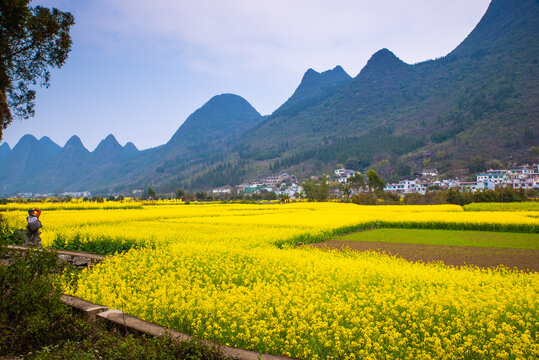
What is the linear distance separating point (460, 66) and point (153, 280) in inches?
8505

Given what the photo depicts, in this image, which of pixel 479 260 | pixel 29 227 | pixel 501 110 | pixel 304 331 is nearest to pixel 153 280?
pixel 304 331

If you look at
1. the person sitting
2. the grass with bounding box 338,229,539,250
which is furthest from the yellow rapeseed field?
the grass with bounding box 338,229,539,250

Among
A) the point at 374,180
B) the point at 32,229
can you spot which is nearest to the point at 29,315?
the point at 32,229

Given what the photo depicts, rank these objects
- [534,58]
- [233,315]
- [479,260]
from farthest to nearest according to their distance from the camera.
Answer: [534,58] → [479,260] → [233,315]

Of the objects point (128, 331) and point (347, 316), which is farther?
point (347, 316)

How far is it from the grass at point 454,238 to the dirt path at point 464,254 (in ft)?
4.77

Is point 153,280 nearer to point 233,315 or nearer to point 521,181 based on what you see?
point 233,315

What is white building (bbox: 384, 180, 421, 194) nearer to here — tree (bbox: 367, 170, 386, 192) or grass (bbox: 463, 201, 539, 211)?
tree (bbox: 367, 170, 386, 192)

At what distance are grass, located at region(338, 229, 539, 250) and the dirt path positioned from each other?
1.45 metres

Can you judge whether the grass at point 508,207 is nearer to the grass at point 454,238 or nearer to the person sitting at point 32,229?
the grass at point 454,238

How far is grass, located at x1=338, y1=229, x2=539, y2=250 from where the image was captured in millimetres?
17875

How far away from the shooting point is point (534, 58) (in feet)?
492

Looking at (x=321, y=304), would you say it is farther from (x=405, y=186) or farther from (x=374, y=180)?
(x=405, y=186)

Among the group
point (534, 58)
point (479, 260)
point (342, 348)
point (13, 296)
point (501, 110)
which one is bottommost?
point (479, 260)
